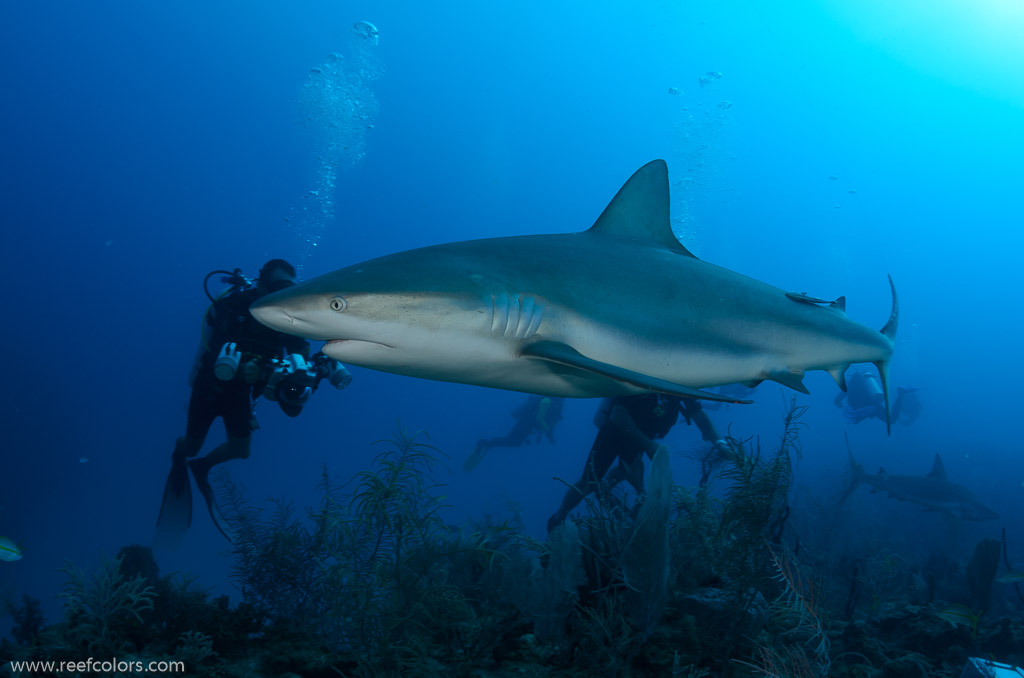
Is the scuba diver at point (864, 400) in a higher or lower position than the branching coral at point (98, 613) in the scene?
higher

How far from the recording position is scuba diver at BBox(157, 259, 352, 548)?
6.15m

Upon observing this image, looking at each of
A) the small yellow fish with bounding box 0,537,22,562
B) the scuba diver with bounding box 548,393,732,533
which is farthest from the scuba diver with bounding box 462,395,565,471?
the small yellow fish with bounding box 0,537,22,562

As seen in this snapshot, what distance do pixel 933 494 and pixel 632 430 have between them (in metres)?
10.3

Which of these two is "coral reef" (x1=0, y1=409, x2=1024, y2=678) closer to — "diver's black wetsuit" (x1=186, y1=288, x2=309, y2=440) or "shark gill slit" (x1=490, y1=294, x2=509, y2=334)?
"shark gill slit" (x1=490, y1=294, x2=509, y2=334)

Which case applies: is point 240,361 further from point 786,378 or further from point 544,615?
point 786,378

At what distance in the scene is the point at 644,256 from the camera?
151 inches

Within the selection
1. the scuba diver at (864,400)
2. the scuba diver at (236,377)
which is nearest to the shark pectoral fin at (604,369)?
the scuba diver at (236,377)

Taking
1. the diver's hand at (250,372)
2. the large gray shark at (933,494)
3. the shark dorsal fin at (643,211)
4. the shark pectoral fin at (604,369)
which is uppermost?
the shark dorsal fin at (643,211)

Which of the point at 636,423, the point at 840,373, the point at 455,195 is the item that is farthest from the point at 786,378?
the point at 455,195

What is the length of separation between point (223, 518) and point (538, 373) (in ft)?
16.8

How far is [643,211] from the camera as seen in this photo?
174 inches

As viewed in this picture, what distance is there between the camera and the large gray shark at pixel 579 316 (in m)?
2.61

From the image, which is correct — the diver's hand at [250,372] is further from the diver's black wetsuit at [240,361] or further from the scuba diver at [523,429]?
the scuba diver at [523,429]

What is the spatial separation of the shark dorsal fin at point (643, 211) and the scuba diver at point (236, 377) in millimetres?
3960
